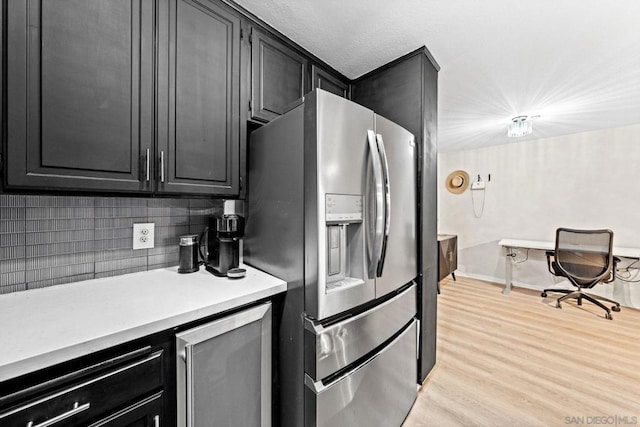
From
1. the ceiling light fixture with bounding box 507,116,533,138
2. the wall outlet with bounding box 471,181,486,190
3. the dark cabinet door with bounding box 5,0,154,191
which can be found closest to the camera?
the dark cabinet door with bounding box 5,0,154,191

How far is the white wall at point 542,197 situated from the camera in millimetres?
3336

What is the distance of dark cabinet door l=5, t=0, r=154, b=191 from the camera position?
838mm

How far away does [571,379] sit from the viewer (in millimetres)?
1878

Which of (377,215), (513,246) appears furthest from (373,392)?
(513,246)

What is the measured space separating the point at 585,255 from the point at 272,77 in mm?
4032

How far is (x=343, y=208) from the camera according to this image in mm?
1098

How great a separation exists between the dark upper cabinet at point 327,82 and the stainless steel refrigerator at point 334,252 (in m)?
0.71

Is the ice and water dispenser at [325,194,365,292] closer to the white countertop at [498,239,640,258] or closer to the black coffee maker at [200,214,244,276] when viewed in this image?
the black coffee maker at [200,214,244,276]

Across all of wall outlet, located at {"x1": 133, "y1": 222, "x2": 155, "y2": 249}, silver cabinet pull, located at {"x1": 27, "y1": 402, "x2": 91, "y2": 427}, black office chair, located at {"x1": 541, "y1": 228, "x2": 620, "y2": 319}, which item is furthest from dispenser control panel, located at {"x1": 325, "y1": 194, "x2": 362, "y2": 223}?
black office chair, located at {"x1": 541, "y1": 228, "x2": 620, "y2": 319}

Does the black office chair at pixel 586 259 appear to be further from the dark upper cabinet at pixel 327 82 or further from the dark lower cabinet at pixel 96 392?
the dark lower cabinet at pixel 96 392

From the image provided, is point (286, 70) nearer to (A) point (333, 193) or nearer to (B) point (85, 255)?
(A) point (333, 193)

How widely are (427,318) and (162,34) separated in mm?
2207

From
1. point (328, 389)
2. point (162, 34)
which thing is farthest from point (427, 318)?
point (162, 34)

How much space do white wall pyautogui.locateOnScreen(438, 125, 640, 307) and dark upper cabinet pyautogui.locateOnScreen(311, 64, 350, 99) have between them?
3.58m
